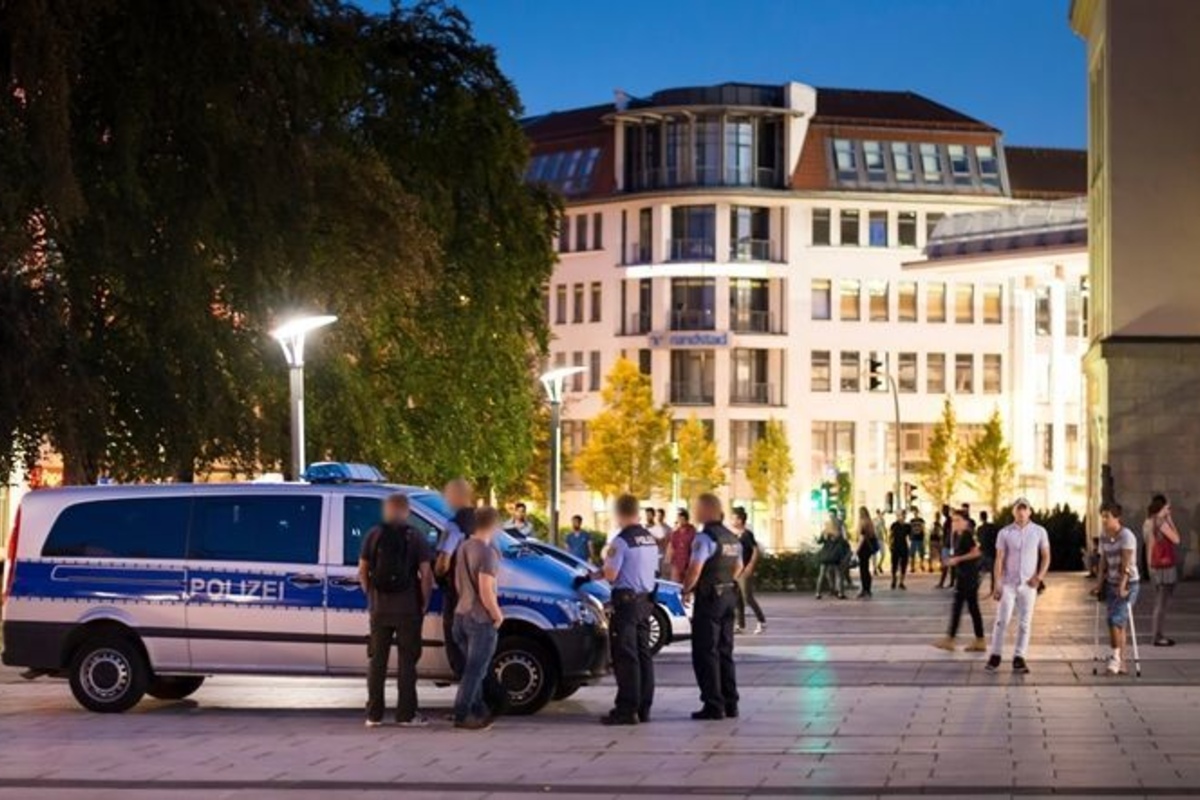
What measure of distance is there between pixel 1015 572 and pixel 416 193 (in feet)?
86.5

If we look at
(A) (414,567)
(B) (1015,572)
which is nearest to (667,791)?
(A) (414,567)

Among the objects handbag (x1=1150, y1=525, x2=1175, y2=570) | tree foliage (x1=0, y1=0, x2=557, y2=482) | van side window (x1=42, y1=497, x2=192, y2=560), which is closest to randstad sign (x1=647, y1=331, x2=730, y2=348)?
tree foliage (x1=0, y1=0, x2=557, y2=482)

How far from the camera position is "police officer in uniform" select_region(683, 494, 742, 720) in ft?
76.8

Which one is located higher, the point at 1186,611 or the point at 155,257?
the point at 155,257

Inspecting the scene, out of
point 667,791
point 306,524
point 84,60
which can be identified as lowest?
point 667,791

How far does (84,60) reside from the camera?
123 feet

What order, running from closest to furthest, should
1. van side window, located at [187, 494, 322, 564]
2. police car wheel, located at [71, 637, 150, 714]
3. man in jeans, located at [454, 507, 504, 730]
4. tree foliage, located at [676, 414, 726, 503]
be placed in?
1. man in jeans, located at [454, 507, 504, 730]
2. van side window, located at [187, 494, 322, 564]
3. police car wheel, located at [71, 637, 150, 714]
4. tree foliage, located at [676, 414, 726, 503]

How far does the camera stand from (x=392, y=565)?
22828mm

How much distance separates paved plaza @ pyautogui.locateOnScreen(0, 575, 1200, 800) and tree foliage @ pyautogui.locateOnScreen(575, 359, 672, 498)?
87.3 meters

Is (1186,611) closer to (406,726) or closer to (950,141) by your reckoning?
(406,726)

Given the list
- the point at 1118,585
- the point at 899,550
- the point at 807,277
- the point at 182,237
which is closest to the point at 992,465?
the point at 807,277

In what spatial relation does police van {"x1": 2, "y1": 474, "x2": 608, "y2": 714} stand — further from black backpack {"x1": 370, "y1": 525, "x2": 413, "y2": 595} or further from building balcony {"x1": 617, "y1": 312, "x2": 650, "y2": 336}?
building balcony {"x1": 617, "y1": 312, "x2": 650, "y2": 336}

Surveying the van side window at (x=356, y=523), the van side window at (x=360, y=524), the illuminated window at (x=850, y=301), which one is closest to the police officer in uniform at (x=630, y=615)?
the van side window at (x=360, y=524)

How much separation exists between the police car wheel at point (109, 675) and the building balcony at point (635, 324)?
360ft
